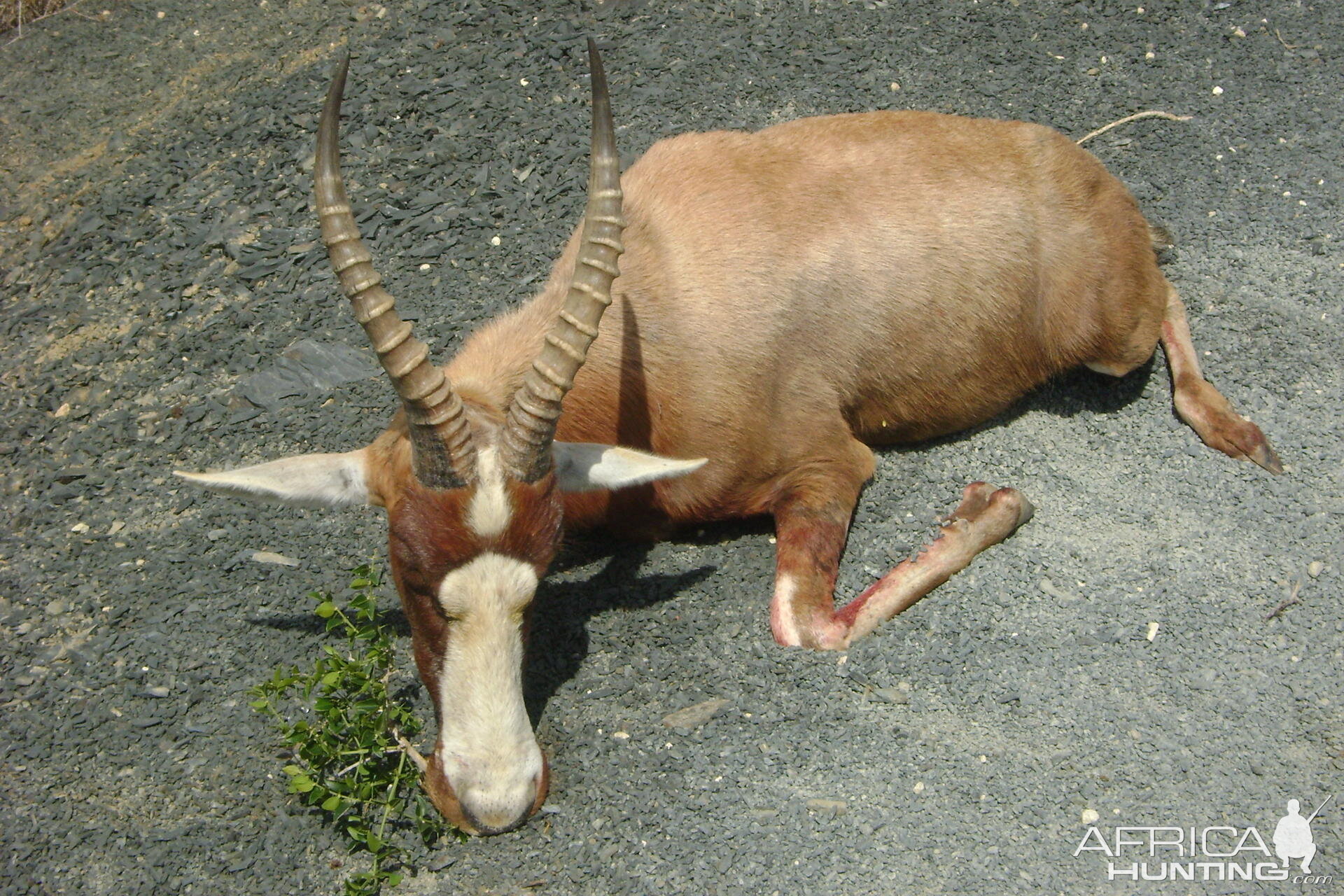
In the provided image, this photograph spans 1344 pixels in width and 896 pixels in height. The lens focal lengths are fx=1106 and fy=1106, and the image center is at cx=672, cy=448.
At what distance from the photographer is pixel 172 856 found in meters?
4.35

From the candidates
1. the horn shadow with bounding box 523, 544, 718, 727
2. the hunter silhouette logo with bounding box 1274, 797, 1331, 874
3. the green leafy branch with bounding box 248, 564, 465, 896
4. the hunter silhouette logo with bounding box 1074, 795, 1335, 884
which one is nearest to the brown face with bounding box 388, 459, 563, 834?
the green leafy branch with bounding box 248, 564, 465, 896

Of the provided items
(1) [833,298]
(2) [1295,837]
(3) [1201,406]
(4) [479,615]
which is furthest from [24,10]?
(2) [1295,837]

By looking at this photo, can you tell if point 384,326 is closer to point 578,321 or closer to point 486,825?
point 578,321

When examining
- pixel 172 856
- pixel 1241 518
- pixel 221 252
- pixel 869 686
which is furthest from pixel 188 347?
pixel 1241 518

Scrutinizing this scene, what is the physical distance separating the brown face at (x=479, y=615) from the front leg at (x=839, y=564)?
142 centimetres

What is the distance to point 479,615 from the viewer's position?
3.99 metres

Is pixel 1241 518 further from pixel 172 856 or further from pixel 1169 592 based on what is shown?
pixel 172 856

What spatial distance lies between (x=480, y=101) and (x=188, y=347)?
8.12 ft

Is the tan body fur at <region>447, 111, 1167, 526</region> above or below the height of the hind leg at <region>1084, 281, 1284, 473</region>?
above

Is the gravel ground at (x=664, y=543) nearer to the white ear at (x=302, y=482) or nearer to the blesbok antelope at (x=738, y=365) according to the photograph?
the blesbok antelope at (x=738, y=365)

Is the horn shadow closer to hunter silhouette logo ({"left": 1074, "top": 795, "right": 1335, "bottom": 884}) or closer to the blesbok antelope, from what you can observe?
the blesbok antelope

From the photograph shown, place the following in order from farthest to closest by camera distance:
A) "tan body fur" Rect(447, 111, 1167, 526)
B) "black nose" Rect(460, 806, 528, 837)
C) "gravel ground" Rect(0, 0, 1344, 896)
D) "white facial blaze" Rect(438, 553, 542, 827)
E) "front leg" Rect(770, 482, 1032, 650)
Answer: "tan body fur" Rect(447, 111, 1167, 526), "front leg" Rect(770, 482, 1032, 650), "gravel ground" Rect(0, 0, 1344, 896), "black nose" Rect(460, 806, 528, 837), "white facial blaze" Rect(438, 553, 542, 827)

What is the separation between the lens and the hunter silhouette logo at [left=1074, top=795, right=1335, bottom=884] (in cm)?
420

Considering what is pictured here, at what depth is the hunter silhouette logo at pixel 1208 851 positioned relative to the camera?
13.8 ft
